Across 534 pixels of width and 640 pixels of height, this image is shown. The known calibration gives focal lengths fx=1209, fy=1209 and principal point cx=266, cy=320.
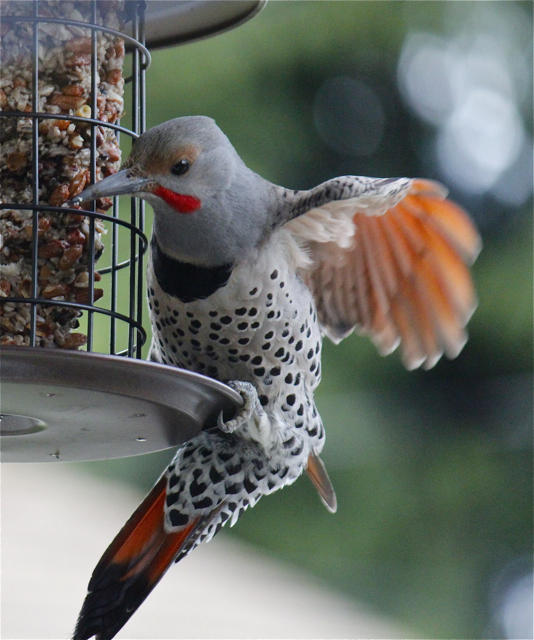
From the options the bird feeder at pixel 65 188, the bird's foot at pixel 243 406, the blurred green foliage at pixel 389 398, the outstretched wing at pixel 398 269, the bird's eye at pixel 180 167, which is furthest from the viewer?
the blurred green foliage at pixel 389 398

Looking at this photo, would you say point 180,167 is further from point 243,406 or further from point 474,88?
point 474,88

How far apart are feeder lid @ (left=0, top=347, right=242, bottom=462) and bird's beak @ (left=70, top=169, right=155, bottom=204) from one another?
14.4 inches

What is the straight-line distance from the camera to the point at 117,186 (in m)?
2.04

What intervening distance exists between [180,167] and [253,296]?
31 centimetres

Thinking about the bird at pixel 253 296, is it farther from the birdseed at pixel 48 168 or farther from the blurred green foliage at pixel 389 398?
the blurred green foliage at pixel 389 398

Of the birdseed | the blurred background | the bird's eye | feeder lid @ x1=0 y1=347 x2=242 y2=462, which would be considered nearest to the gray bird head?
the bird's eye

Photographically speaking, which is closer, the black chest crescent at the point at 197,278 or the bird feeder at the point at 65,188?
the bird feeder at the point at 65,188

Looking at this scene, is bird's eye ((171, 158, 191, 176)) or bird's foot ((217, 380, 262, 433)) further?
bird's eye ((171, 158, 191, 176))

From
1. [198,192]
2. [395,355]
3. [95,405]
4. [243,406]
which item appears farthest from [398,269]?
[395,355]

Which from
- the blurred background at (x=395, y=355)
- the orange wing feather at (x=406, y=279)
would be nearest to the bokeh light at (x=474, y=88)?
the blurred background at (x=395, y=355)

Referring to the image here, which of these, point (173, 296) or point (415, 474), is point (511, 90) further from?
point (173, 296)

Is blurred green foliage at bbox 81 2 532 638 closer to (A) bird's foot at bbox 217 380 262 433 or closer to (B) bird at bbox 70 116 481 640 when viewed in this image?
(B) bird at bbox 70 116 481 640

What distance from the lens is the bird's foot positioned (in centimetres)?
208

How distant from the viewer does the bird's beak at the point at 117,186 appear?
77.5 inches
